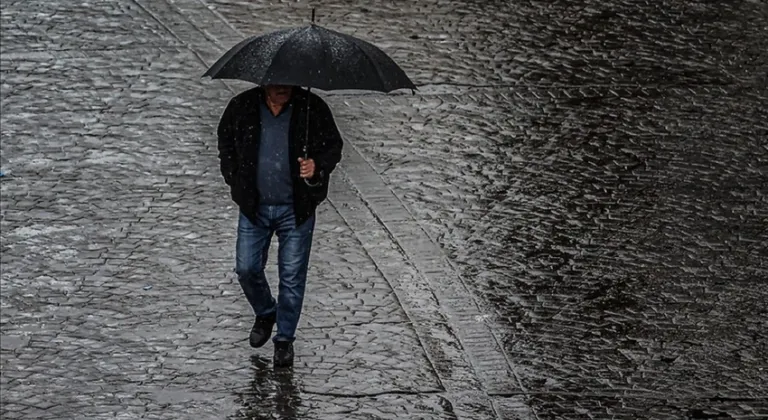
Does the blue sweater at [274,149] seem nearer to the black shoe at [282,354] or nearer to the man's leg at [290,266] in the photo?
the man's leg at [290,266]

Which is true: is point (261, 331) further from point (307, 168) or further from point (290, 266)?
point (307, 168)

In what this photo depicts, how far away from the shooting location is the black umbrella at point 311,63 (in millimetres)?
6785

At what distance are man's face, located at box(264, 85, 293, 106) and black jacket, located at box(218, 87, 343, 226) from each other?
2.0 inches

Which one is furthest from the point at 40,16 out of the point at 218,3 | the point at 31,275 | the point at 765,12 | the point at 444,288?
the point at 765,12

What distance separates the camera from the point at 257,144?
7078 mm

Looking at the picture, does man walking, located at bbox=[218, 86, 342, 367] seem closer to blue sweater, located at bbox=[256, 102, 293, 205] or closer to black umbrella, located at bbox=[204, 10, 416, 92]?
blue sweater, located at bbox=[256, 102, 293, 205]

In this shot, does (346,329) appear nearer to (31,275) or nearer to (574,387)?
(574,387)

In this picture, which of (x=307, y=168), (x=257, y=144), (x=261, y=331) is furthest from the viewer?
(x=261, y=331)

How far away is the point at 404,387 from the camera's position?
24.1ft

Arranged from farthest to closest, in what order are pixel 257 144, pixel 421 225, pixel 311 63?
pixel 421 225, pixel 257 144, pixel 311 63

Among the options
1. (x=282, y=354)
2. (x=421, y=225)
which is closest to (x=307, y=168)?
(x=282, y=354)

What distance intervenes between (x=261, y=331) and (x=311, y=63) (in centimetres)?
157

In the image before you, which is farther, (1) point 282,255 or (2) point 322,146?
(1) point 282,255

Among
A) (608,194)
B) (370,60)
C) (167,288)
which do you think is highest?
(370,60)
